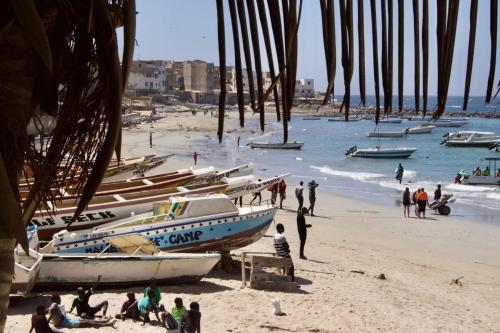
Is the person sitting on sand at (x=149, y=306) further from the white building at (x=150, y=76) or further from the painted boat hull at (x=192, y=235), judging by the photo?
the white building at (x=150, y=76)

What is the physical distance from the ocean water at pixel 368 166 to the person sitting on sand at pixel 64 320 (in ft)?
62.9

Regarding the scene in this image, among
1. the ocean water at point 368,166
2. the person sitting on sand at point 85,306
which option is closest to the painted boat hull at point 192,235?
the person sitting on sand at point 85,306

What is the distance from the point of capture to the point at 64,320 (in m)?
8.62

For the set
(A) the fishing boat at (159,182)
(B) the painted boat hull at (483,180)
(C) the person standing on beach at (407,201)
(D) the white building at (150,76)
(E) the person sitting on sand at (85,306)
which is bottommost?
(B) the painted boat hull at (483,180)

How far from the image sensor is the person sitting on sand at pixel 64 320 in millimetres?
8461

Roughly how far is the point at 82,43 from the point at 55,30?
0.08m

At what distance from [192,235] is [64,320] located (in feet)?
12.7

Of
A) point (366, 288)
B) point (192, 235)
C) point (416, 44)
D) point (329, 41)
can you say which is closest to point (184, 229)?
point (192, 235)

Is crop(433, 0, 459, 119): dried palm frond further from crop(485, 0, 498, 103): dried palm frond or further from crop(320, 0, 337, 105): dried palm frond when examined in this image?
crop(320, 0, 337, 105): dried palm frond

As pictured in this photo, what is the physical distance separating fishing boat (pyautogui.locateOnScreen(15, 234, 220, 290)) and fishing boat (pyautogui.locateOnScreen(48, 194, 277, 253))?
1.14ft

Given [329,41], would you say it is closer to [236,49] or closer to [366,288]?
[236,49]

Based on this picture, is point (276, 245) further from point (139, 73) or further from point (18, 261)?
point (139, 73)

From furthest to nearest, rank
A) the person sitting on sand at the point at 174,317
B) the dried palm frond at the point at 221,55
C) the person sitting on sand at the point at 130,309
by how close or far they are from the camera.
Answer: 1. the person sitting on sand at the point at 130,309
2. the person sitting on sand at the point at 174,317
3. the dried palm frond at the point at 221,55

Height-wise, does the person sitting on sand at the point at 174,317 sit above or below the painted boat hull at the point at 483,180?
above
